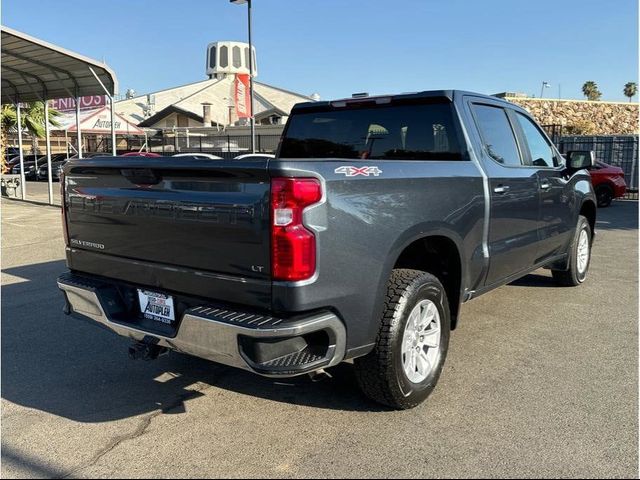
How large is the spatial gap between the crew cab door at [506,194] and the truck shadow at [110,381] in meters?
1.59

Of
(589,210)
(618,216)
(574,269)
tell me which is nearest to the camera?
(574,269)

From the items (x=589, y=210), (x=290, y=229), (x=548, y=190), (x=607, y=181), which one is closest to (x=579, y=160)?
(x=548, y=190)

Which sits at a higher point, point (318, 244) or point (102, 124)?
point (102, 124)

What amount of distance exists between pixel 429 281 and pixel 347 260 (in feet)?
2.72

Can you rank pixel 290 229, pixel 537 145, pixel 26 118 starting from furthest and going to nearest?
pixel 26 118, pixel 537 145, pixel 290 229

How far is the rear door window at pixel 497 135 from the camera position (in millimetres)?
4648

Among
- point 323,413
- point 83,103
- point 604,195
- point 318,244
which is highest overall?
point 83,103

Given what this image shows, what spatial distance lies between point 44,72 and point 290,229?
48.7 ft

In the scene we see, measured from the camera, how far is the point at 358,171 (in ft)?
10.3

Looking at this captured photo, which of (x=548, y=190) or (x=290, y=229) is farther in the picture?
(x=548, y=190)

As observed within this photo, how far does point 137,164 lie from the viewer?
11.2 ft

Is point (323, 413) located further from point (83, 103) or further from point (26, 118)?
point (83, 103)

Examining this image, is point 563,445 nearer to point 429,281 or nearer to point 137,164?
point 429,281

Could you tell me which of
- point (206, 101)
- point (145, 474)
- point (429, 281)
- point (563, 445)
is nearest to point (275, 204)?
point (429, 281)
